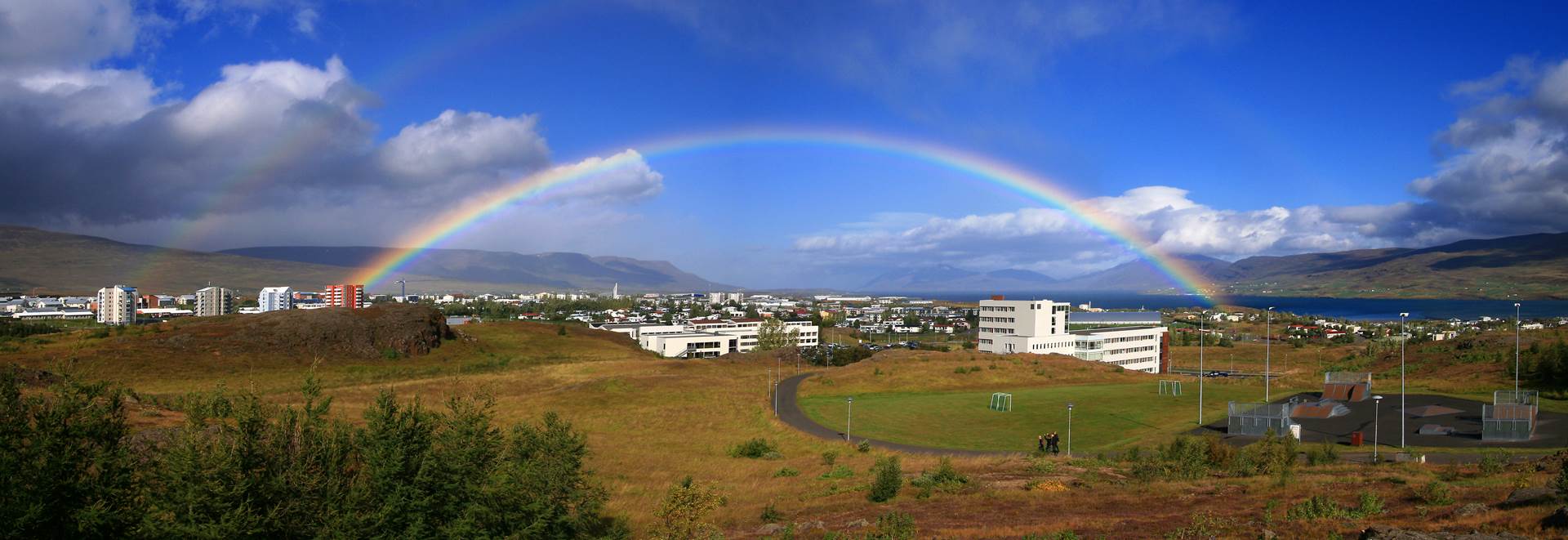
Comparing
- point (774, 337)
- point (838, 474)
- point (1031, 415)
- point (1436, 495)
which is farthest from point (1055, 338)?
point (1436, 495)

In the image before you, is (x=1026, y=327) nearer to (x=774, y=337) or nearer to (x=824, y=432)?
(x=774, y=337)

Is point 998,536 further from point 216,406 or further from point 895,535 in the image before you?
point 216,406

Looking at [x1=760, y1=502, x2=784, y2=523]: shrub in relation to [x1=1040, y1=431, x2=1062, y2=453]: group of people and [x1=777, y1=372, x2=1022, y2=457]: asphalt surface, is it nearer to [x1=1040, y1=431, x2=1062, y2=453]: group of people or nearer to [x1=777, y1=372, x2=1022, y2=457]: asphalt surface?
[x1=777, y1=372, x2=1022, y2=457]: asphalt surface

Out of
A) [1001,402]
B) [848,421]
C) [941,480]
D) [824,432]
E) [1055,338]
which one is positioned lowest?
[824,432]

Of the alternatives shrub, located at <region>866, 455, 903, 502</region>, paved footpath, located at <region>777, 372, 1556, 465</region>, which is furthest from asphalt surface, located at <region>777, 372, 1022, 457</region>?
shrub, located at <region>866, 455, 903, 502</region>

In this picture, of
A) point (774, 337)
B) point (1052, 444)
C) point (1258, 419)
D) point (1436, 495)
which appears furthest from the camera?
point (774, 337)

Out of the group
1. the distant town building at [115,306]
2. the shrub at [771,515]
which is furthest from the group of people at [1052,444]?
the distant town building at [115,306]

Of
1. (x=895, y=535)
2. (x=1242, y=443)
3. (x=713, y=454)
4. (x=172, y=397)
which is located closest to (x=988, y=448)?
(x=1242, y=443)
